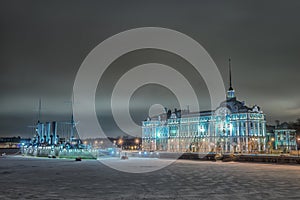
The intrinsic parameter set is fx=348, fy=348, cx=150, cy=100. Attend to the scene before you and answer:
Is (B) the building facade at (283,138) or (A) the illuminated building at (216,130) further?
(B) the building facade at (283,138)

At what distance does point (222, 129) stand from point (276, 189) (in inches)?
5018

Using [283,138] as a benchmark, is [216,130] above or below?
above

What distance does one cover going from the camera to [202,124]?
549ft

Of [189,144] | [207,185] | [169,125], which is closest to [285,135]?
[189,144]

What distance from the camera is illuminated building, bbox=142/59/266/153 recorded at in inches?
5827

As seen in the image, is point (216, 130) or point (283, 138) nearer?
point (216, 130)

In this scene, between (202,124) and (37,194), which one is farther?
(202,124)

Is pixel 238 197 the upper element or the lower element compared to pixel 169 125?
lower

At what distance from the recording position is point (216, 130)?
16012 centimetres

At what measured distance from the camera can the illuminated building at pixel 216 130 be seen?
486 ft

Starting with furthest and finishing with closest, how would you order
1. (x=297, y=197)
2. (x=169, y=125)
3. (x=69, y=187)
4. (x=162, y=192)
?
(x=169, y=125), (x=69, y=187), (x=162, y=192), (x=297, y=197)

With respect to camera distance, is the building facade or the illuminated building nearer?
the illuminated building

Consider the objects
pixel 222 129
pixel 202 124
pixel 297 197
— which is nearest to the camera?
pixel 297 197

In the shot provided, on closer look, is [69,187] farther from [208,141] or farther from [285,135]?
[285,135]
